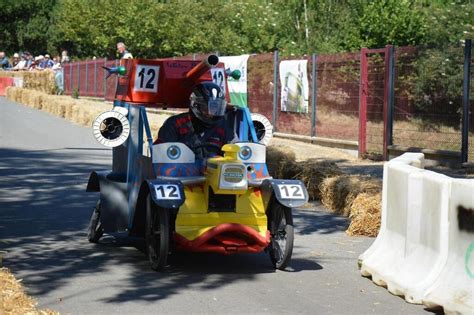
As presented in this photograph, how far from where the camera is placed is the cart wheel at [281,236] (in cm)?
874

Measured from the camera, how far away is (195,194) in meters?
8.78

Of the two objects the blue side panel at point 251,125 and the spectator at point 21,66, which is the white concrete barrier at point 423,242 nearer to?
the blue side panel at point 251,125

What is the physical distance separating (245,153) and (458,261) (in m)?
2.53

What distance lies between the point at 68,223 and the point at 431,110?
8468 mm

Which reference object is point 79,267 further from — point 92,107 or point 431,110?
point 92,107

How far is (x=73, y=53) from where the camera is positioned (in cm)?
8394

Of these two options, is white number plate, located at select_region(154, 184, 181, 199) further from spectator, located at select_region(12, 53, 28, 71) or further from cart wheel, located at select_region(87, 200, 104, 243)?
spectator, located at select_region(12, 53, 28, 71)

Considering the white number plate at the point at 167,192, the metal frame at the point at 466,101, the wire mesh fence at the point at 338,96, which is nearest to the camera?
the white number plate at the point at 167,192

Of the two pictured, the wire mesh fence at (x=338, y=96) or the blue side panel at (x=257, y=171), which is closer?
the blue side panel at (x=257, y=171)

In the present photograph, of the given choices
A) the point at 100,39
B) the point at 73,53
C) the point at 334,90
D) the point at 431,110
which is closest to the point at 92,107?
the point at 334,90

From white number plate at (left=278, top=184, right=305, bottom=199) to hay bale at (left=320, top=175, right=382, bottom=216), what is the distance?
3.27 m

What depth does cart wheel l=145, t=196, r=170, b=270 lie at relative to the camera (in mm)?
8477

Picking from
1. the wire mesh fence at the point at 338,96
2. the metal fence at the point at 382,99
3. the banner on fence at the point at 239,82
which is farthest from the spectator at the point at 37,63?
the wire mesh fence at the point at 338,96

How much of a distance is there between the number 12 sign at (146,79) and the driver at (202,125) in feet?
2.34
